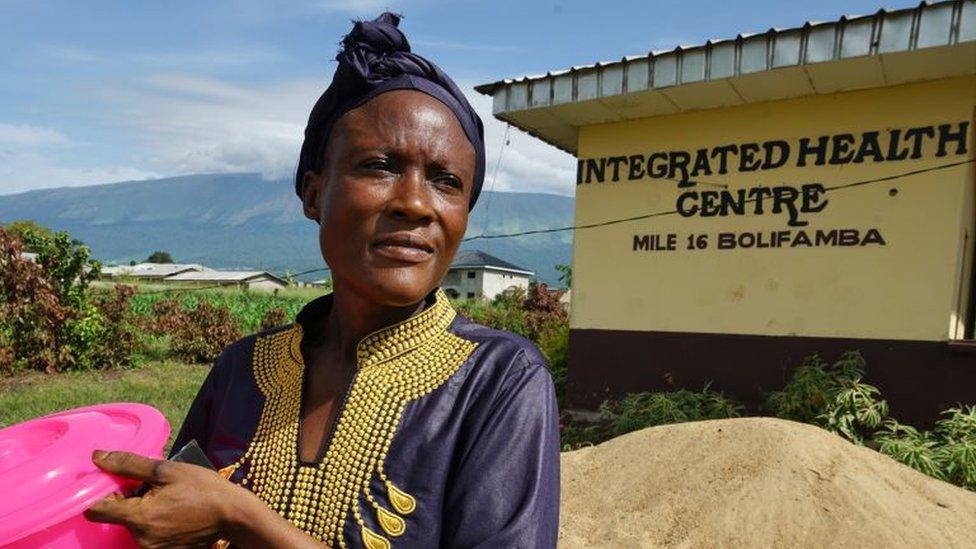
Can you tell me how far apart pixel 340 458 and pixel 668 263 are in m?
6.14

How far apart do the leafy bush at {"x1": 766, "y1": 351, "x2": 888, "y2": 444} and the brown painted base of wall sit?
0.33 ft

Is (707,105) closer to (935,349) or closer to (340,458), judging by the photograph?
(935,349)

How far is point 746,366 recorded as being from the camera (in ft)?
21.7

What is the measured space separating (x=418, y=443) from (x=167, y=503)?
372 millimetres

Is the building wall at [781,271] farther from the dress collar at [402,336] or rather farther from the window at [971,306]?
the dress collar at [402,336]

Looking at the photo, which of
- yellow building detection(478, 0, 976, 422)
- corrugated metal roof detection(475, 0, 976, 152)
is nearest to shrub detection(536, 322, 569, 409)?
yellow building detection(478, 0, 976, 422)

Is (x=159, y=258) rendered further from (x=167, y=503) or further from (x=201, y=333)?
(x=167, y=503)

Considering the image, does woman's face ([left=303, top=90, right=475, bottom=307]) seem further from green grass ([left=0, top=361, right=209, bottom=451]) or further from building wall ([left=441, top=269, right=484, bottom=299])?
building wall ([left=441, top=269, right=484, bottom=299])

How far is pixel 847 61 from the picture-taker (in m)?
5.33

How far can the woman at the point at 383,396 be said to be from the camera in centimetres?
106

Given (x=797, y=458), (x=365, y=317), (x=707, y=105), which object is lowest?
(x=797, y=458)

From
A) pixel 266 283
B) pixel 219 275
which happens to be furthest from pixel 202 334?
pixel 266 283

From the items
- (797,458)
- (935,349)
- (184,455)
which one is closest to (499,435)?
(184,455)

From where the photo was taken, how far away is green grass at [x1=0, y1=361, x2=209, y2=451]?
26.0 ft
